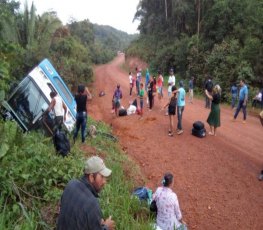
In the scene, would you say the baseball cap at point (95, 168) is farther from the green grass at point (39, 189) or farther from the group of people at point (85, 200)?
the green grass at point (39, 189)

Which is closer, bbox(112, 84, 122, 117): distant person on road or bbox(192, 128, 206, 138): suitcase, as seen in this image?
bbox(192, 128, 206, 138): suitcase

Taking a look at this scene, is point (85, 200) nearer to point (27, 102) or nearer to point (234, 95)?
point (27, 102)

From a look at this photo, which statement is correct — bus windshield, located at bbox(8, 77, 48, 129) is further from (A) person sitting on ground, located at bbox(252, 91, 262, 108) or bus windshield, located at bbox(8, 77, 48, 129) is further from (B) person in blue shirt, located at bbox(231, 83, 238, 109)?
(A) person sitting on ground, located at bbox(252, 91, 262, 108)

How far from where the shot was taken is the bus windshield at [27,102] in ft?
34.1

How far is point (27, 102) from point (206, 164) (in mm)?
5312

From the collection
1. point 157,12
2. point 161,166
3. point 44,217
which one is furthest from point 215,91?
point 157,12

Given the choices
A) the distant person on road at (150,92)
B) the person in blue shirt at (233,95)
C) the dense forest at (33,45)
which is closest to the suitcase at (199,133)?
the distant person on road at (150,92)

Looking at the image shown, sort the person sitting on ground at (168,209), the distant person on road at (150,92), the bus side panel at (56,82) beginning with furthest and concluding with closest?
the distant person on road at (150,92), the bus side panel at (56,82), the person sitting on ground at (168,209)

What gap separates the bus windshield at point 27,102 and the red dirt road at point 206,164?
3.17 m

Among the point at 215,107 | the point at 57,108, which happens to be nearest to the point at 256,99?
the point at 215,107

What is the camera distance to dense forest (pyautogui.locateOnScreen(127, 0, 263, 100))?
74.3 ft

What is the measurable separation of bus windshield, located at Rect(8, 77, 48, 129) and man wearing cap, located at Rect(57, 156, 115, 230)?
707 cm

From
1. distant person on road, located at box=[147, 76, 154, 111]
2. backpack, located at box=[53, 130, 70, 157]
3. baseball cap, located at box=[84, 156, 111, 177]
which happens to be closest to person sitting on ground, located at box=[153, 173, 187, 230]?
baseball cap, located at box=[84, 156, 111, 177]

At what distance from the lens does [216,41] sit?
28281 mm
